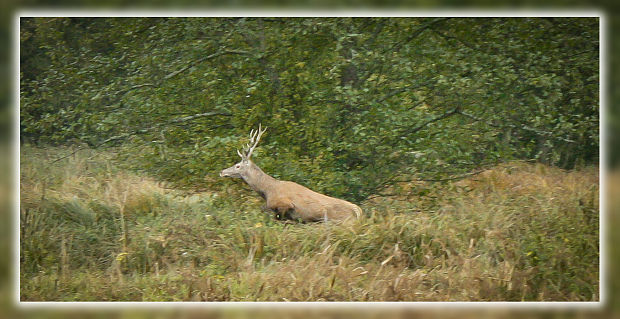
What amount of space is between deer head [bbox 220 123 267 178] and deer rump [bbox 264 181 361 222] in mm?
297

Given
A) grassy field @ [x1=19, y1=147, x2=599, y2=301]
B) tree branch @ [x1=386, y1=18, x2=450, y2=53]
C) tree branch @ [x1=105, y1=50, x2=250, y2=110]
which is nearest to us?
grassy field @ [x1=19, y1=147, x2=599, y2=301]

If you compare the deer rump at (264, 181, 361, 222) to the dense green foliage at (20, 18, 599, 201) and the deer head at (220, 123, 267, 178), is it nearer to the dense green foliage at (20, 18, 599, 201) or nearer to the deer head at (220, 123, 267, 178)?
the dense green foliage at (20, 18, 599, 201)

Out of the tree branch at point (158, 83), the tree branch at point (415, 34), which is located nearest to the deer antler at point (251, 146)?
the tree branch at point (158, 83)

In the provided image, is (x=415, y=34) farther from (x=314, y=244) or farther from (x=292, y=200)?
(x=314, y=244)

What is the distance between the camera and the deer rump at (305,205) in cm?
748

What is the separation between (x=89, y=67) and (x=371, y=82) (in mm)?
2427

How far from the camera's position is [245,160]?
24.9 ft

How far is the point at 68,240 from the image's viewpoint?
7.41 meters

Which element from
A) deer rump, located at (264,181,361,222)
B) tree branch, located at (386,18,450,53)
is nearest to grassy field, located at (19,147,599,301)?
deer rump, located at (264,181,361,222)

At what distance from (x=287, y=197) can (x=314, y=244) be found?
0.48 m

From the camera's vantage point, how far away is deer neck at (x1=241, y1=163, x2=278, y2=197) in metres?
7.58

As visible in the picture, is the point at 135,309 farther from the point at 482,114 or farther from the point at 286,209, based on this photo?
the point at 482,114

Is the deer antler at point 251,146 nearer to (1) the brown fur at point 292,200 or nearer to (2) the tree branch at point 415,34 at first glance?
(1) the brown fur at point 292,200
